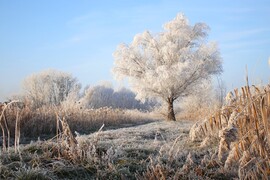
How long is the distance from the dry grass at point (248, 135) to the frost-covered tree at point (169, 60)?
13458mm

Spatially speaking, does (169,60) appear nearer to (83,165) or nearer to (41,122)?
(41,122)

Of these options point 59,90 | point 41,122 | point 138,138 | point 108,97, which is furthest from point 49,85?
point 138,138

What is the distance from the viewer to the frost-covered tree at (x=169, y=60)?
18.5m

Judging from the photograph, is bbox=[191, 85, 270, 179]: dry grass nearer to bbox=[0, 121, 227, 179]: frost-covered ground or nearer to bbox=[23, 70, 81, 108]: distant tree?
bbox=[0, 121, 227, 179]: frost-covered ground

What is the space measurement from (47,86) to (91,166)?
24.9 metres

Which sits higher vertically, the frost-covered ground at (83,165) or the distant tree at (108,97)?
the distant tree at (108,97)

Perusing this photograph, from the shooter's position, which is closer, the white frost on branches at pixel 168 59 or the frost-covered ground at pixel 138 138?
the frost-covered ground at pixel 138 138

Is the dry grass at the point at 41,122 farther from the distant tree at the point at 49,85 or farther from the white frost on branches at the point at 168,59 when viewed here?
the distant tree at the point at 49,85

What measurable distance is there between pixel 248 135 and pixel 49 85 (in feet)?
84.3

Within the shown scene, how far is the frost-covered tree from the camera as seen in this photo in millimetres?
18453

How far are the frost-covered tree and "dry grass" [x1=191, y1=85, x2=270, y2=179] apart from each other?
13458 millimetres

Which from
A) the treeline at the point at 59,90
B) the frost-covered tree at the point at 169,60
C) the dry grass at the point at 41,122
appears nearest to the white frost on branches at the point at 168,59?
the frost-covered tree at the point at 169,60

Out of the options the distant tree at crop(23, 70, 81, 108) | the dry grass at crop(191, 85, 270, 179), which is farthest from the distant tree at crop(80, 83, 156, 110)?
the dry grass at crop(191, 85, 270, 179)

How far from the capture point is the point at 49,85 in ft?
92.3
